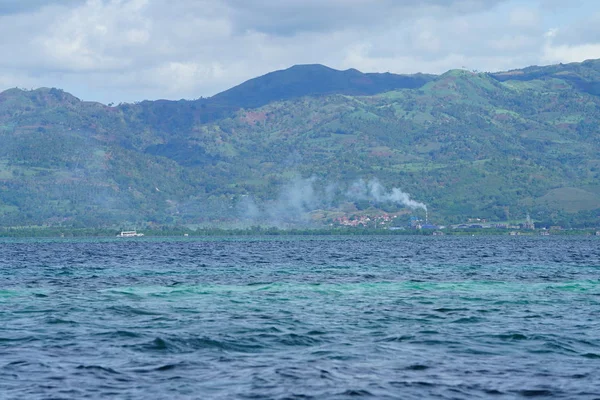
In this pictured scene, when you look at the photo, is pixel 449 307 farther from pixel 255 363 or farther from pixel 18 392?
pixel 18 392

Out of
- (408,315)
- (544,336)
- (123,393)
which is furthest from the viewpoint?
(408,315)

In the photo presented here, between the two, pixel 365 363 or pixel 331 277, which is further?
pixel 331 277

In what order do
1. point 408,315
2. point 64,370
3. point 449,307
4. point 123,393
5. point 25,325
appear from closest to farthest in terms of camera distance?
1. point 123,393
2. point 64,370
3. point 25,325
4. point 408,315
5. point 449,307

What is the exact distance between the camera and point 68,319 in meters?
44.8

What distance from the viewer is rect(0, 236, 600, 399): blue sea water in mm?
28109

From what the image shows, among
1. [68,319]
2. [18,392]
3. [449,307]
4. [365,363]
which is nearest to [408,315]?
[449,307]

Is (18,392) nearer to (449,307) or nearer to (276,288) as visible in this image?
(449,307)

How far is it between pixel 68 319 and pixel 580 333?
85.6 feet

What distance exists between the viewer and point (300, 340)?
37.8 meters

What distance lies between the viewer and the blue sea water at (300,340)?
92.2 ft

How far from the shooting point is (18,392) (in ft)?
89.1

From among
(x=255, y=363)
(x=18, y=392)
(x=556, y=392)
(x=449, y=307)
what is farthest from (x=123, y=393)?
(x=449, y=307)

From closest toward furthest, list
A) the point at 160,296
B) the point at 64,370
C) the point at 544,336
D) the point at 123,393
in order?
the point at 123,393 → the point at 64,370 → the point at 544,336 → the point at 160,296

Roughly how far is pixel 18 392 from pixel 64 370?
3506 millimetres
